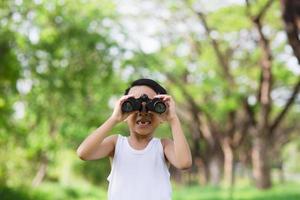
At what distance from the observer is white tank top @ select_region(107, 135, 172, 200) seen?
3.18 metres

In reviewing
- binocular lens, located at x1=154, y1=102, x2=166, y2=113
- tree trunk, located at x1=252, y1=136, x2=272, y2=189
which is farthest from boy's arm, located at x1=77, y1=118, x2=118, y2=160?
tree trunk, located at x1=252, y1=136, x2=272, y2=189

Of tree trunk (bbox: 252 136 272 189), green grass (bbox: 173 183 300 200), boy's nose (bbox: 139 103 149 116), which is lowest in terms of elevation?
boy's nose (bbox: 139 103 149 116)

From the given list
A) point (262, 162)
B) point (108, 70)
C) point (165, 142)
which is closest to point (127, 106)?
point (165, 142)

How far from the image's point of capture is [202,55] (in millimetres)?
20781

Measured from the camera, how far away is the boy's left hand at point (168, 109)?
3.28 metres

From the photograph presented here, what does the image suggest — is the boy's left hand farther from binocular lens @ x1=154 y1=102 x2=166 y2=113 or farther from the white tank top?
the white tank top

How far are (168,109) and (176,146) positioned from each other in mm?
Result: 199

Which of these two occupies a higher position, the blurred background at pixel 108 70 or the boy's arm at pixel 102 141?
the blurred background at pixel 108 70

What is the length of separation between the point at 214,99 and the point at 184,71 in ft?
8.24

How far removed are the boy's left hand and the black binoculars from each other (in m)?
0.04

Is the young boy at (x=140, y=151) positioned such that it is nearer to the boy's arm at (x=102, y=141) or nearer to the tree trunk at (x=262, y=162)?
the boy's arm at (x=102, y=141)

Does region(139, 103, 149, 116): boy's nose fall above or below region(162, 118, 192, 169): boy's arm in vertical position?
above

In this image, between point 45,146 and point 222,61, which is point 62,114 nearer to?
point 45,146

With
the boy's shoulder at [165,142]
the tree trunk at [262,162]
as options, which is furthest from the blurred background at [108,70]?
the boy's shoulder at [165,142]
